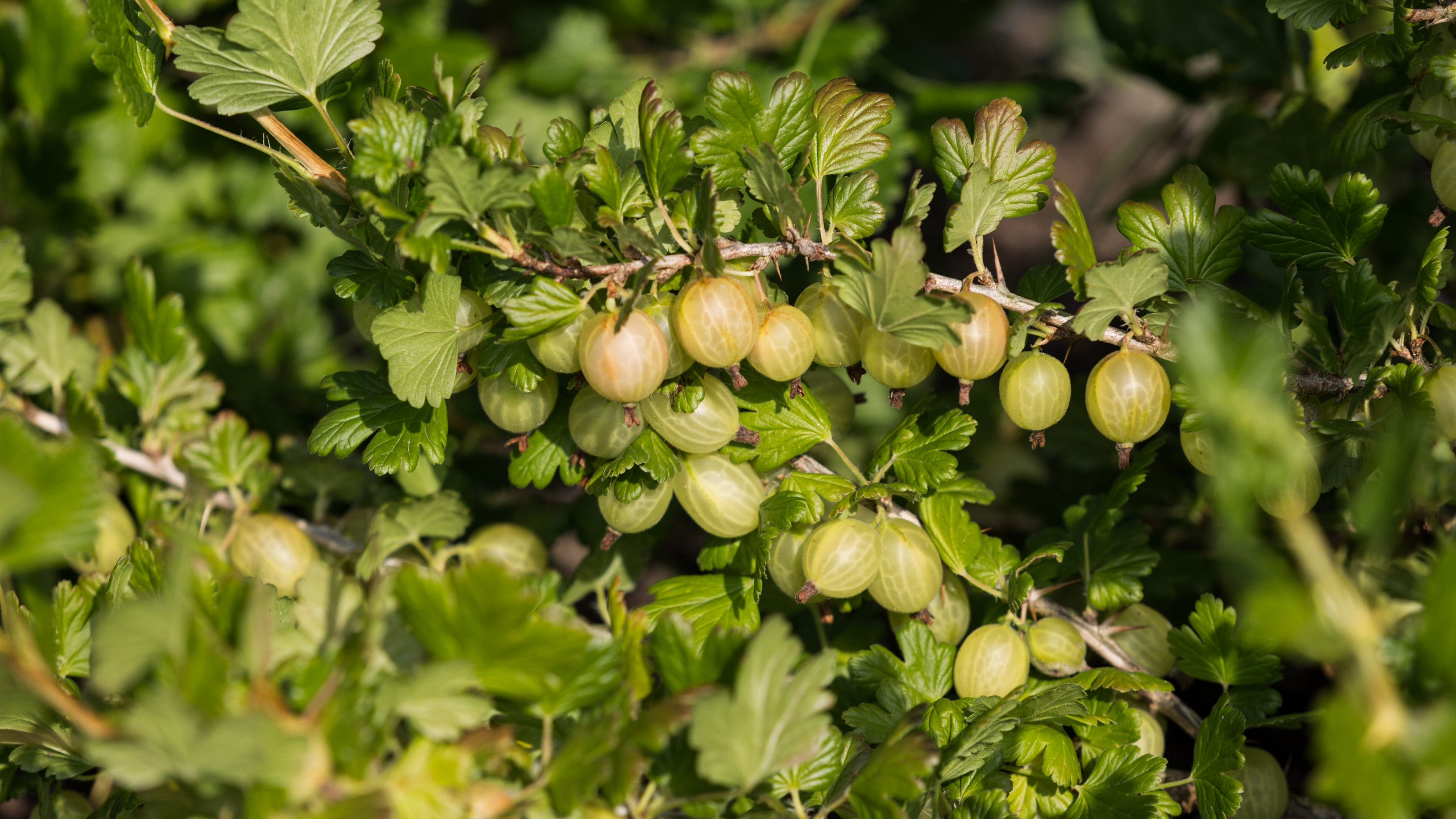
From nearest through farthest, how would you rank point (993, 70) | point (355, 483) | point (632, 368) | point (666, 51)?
point (632, 368) < point (355, 483) < point (666, 51) < point (993, 70)

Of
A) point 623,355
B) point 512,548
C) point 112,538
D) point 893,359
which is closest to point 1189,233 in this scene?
point 893,359

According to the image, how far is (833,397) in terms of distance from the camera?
0.91 meters

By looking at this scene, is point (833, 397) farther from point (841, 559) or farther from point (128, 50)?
Answer: point (128, 50)

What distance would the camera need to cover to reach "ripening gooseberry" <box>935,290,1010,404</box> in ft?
2.29

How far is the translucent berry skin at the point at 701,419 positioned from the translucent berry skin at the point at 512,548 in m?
0.31

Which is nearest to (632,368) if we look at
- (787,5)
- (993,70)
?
(787,5)

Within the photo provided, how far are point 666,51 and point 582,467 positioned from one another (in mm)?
1549

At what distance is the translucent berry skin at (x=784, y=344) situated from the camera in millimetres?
720

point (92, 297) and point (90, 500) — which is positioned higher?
point (90, 500)

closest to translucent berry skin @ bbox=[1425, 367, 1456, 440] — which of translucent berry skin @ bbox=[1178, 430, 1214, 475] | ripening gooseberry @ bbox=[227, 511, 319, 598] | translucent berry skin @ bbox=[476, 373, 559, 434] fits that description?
translucent berry skin @ bbox=[1178, 430, 1214, 475]

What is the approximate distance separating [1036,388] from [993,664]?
257mm

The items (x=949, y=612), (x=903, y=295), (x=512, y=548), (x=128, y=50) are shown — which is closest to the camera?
(x=903, y=295)

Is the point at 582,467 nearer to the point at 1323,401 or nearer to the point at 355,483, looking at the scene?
the point at 355,483

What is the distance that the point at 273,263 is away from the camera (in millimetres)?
1934
